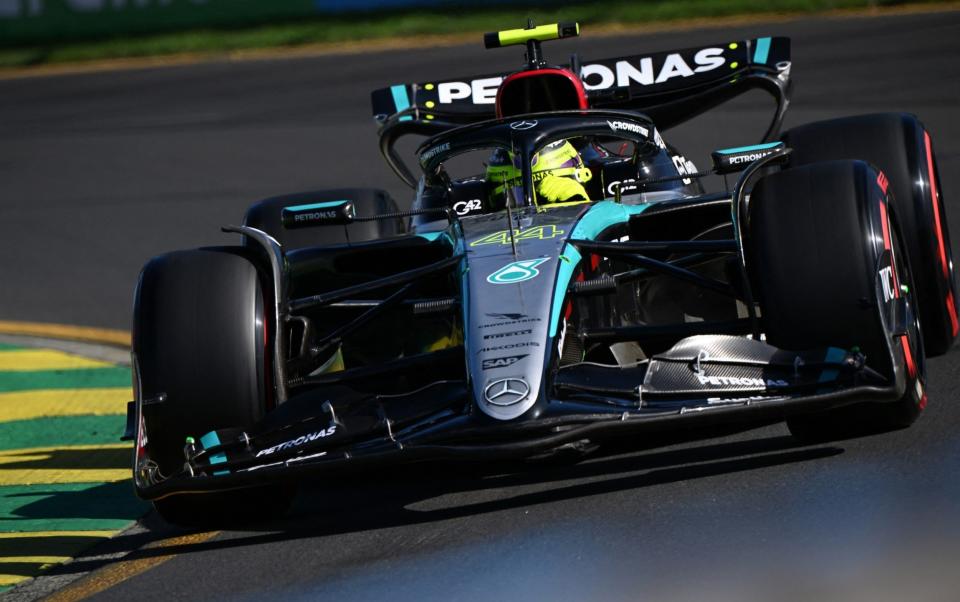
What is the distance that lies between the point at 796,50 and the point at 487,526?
13.7 m

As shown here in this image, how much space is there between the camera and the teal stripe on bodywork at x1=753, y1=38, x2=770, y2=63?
897 cm

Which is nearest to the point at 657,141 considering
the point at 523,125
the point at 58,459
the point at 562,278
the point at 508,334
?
the point at 523,125

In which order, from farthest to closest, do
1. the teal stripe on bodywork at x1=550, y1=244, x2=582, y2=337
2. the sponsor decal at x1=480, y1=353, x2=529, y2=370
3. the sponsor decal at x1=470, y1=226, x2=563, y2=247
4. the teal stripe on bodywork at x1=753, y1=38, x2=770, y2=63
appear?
the teal stripe on bodywork at x1=753, y1=38, x2=770, y2=63
the sponsor decal at x1=470, y1=226, x2=563, y2=247
the teal stripe on bodywork at x1=550, y1=244, x2=582, y2=337
the sponsor decal at x1=480, y1=353, x2=529, y2=370

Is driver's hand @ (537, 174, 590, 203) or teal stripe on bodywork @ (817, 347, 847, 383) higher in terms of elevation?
driver's hand @ (537, 174, 590, 203)

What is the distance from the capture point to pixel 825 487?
5133 millimetres

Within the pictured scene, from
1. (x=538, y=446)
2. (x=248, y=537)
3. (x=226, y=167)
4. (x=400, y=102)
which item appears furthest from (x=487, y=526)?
(x=226, y=167)

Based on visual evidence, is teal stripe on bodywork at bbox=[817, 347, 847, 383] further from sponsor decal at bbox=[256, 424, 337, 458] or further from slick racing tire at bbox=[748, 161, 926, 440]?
sponsor decal at bbox=[256, 424, 337, 458]

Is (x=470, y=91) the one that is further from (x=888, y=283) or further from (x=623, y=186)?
(x=888, y=283)

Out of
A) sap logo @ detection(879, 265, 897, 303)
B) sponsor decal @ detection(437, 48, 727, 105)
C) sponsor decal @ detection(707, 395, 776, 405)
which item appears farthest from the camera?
sponsor decal @ detection(437, 48, 727, 105)

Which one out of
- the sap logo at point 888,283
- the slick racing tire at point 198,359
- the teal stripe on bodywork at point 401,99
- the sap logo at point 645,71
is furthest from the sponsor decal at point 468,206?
the sap logo at point 888,283

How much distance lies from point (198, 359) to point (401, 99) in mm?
4014

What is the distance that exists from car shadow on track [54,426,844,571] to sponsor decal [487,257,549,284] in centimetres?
79

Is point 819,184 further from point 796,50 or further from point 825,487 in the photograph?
point 796,50

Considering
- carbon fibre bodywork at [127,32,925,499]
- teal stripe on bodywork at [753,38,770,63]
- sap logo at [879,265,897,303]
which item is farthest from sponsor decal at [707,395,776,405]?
teal stripe on bodywork at [753,38,770,63]
